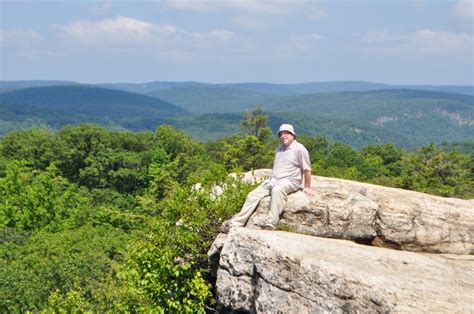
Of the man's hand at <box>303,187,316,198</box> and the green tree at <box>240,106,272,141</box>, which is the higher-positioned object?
the man's hand at <box>303,187,316,198</box>

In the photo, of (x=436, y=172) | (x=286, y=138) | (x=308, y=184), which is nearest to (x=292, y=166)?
(x=308, y=184)

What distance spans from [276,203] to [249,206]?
817mm

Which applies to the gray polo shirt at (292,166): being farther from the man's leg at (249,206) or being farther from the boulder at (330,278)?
the boulder at (330,278)

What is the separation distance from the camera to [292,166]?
1277cm

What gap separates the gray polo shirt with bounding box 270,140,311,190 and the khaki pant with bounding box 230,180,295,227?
0.72 ft

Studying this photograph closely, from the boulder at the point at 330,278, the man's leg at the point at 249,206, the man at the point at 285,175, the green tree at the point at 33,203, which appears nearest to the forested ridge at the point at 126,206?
the green tree at the point at 33,203

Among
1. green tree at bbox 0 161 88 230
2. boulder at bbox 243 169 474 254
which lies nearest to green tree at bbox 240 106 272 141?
green tree at bbox 0 161 88 230

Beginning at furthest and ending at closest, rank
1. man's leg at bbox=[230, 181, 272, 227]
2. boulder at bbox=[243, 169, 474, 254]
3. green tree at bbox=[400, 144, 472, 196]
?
green tree at bbox=[400, 144, 472, 196], boulder at bbox=[243, 169, 474, 254], man's leg at bbox=[230, 181, 272, 227]

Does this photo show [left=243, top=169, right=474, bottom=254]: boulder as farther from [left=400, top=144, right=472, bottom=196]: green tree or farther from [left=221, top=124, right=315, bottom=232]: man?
[left=400, top=144, right=472, bottom=196]: green tree

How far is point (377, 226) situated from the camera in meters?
13.1

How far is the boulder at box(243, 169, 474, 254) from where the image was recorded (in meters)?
12.6

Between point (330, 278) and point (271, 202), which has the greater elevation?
point (271, 202)

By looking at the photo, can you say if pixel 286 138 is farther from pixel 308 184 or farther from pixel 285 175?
pixel 308 184

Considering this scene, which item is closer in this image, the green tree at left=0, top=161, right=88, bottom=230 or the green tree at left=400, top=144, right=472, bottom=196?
the green tree at left=0, top=161, right=88, bottom=230
